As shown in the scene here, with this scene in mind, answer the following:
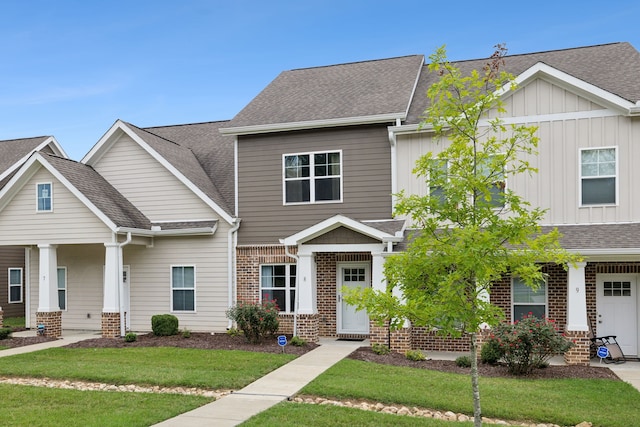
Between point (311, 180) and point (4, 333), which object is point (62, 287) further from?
point (311, 180)

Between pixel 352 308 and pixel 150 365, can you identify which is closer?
pixel 150 365

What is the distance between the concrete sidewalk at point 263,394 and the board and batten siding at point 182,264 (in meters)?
4.81

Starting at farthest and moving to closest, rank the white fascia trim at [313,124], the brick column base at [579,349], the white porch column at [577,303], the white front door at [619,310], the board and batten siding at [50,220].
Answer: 1. the board and batten siding at [50,220]
2. the white fascia trim at [313,124]
3. the white front door at [619,310]
4. the white porch column at [577,303]
5. the brick column base at [579,349]

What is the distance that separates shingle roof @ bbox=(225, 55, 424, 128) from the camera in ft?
56.0

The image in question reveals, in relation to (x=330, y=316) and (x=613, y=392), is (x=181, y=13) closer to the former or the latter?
(x=330, y=316)

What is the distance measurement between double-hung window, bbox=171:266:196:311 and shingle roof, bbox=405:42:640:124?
8632 mm

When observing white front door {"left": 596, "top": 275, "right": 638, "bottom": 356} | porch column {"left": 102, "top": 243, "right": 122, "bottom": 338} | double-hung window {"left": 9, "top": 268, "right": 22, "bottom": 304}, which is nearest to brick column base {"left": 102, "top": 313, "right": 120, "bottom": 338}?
porch column {"left": 102, "top": 243, "right": 122, "bottom": 338}

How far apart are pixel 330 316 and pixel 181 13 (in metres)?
11.0

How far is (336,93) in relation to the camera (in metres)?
18.7

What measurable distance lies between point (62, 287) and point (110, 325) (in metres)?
4.60

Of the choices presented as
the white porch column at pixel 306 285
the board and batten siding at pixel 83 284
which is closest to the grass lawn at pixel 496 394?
the white porch column at pixel 306 285

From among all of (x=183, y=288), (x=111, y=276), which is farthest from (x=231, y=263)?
(x=111, y=276)

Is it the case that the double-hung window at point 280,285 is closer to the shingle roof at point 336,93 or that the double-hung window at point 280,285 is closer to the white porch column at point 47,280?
the shingle roof at point 336,93

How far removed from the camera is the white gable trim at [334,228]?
15.0m
